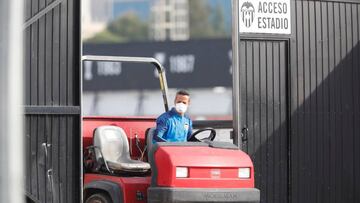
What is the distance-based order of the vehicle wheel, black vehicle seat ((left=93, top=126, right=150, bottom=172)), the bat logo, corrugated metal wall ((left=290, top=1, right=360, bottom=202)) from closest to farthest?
the vehicle wheel < black vehicle seat ((left=93, top=126, right=150, bottom=172)) < the bat logo < corrugated metal wall ((left=290, top=1, right=360, bottom=202))

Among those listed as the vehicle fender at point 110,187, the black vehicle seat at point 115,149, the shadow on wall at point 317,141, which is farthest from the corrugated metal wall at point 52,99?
the shadow on wall at point 317,141

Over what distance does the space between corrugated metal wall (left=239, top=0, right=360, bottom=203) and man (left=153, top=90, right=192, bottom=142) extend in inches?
66.7

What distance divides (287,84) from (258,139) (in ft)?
2.75

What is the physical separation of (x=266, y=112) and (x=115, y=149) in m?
2.12

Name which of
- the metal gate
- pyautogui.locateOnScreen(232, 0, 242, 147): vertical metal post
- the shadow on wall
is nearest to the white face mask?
pyautogui.locateOnScreen(232, 0, 242, 147): vertical metal post

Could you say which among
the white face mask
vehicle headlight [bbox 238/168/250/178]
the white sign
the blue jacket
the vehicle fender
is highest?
the white sign

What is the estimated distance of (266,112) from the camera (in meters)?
10.1

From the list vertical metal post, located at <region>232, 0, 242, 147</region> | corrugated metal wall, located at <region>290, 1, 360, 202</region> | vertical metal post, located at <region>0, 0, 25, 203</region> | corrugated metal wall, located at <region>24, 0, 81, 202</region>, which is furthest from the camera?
corrugated metal wall, located at <region>290, 1, 360, 202</region>

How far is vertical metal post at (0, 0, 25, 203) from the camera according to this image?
3.00 meters

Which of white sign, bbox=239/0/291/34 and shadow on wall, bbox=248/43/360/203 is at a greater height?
white sign, bbox=239/0/291/34

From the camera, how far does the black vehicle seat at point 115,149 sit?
28.4 ft

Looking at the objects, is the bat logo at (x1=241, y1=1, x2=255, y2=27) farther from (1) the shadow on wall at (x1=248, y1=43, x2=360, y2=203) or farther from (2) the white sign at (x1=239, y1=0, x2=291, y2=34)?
(1) the shadow on wall at (x1=248, y1=43, x2=360, y2=203)

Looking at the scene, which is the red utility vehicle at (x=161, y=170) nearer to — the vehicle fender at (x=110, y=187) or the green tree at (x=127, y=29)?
the vehicle fender at (x=110, y=187)

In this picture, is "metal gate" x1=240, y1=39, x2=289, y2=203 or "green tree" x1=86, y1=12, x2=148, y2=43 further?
"green tree" x1=86, y1=12, x2=148, y2=43
